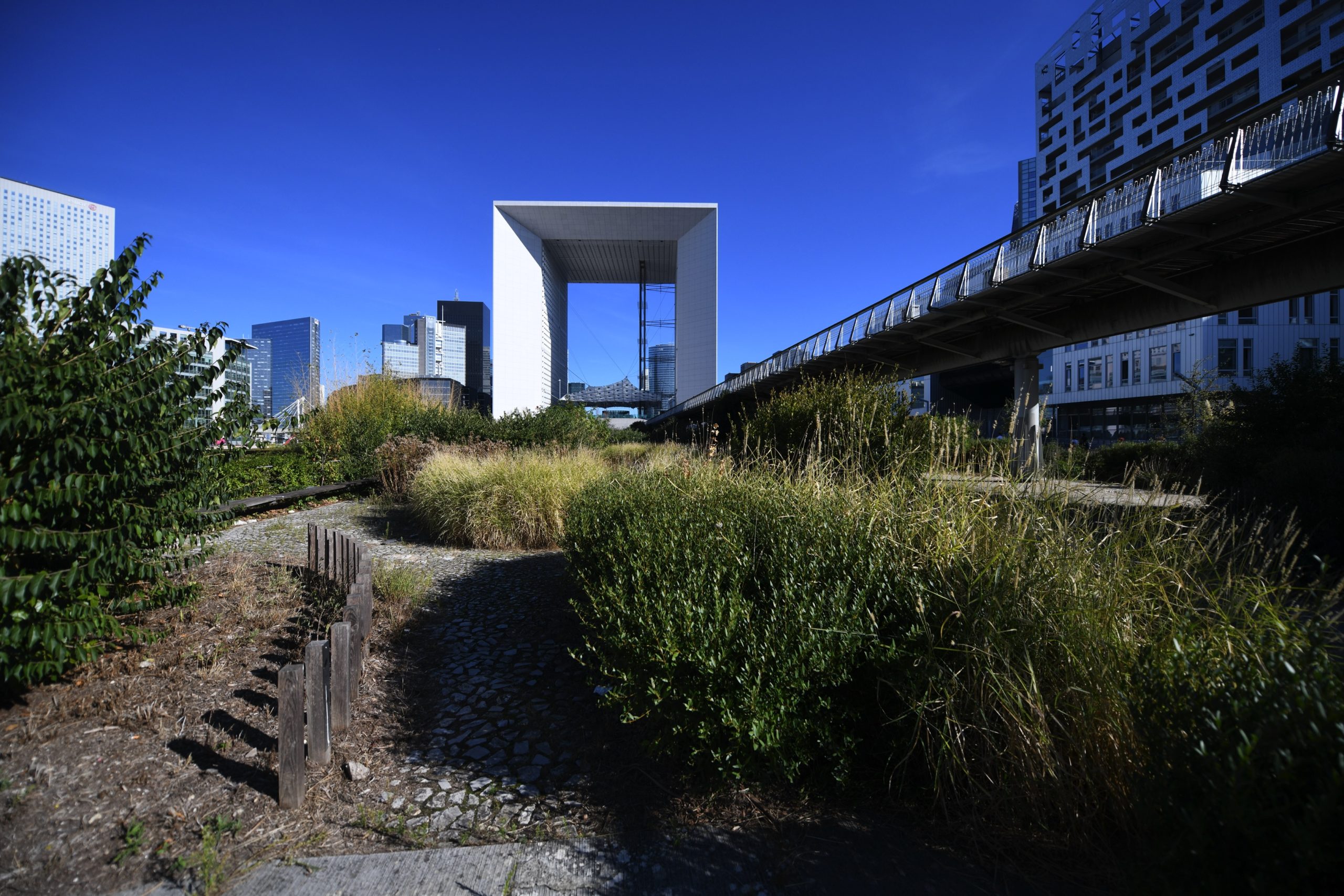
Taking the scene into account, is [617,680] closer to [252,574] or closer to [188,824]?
[188,824]

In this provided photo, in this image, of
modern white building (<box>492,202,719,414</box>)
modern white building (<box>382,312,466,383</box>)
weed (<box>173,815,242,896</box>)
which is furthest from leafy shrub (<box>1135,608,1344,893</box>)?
modern white building (<box>382,312,466,383</box>)

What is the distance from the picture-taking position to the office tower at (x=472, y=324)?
91.6m

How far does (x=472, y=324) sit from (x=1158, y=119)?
107 metres

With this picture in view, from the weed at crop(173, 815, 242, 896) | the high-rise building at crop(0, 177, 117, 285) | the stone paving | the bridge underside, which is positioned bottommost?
the stone paving

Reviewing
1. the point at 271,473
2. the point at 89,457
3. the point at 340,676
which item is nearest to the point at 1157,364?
the point at 271,473

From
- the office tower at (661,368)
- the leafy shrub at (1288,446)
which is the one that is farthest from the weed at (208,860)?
the office tower at (661,368)

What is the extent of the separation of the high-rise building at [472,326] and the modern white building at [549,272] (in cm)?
5249

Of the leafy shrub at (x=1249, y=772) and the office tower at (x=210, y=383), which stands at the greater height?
the office tower at (x=210, y=383)

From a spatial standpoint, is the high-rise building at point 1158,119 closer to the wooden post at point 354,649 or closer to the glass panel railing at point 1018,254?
the glass panel railing at point 1018,254

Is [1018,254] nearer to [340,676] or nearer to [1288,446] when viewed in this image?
[1288,446]

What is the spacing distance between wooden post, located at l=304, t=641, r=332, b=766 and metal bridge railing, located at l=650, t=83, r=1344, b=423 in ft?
36.7

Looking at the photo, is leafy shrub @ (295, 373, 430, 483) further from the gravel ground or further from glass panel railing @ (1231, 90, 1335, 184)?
glass panel railing @ (1231, 90, 1335, 184)

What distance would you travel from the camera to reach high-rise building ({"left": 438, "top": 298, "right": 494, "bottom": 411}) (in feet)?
295

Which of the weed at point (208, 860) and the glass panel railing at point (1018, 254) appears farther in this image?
the glass panel railing at point (1018, 254)
